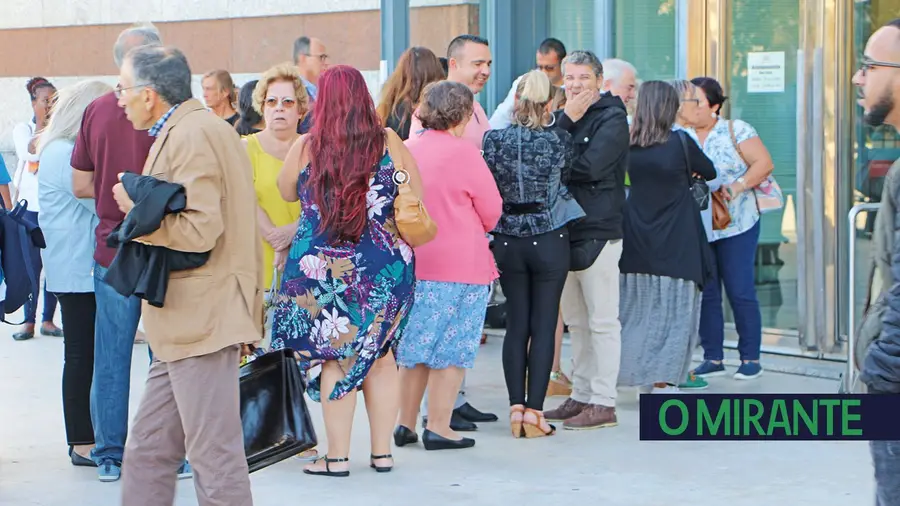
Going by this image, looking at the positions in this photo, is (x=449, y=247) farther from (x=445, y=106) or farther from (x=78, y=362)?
(x=78, y=362)

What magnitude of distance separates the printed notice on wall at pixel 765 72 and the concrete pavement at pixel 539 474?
9.17ft

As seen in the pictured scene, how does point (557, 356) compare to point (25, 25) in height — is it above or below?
below

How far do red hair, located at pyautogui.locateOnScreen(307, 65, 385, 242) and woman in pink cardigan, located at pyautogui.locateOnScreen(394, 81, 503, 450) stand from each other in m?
0.58

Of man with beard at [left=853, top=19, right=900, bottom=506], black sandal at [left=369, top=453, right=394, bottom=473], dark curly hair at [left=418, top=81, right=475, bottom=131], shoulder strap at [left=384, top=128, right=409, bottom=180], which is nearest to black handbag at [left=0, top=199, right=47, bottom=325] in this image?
shoulder strap at [left=384, top=128, right=409, bottom=180]

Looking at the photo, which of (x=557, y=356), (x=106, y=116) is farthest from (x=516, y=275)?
(x=106, y=116)

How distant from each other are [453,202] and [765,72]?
3.48 meters

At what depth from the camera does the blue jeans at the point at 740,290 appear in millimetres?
8195

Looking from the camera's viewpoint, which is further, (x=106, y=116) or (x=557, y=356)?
(x=557, y=356)

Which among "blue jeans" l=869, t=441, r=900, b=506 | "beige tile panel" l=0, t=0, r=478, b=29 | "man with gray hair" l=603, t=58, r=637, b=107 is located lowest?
"blue jeans" l=869, t=441, r=900, b=506

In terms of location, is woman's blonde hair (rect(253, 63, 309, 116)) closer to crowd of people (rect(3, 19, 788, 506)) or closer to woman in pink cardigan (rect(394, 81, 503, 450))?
crowd of people (rect(3, 19, 788, 506))

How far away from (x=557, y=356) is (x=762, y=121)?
2.35 metres

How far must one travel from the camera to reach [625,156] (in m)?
6.90

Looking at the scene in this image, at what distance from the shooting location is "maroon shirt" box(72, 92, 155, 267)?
18.4 ft

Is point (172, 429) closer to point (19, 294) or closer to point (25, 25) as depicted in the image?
point (19, 294)
